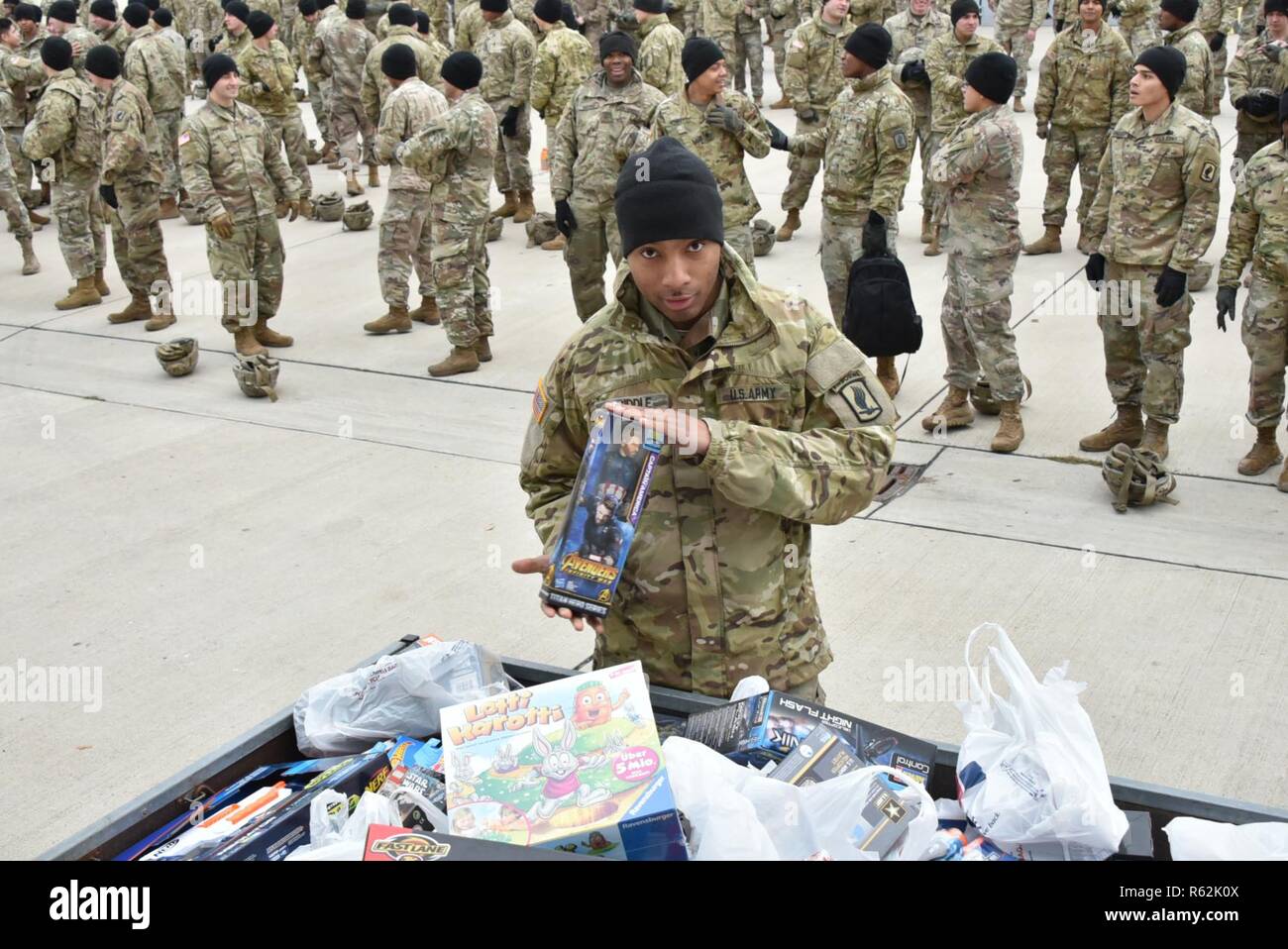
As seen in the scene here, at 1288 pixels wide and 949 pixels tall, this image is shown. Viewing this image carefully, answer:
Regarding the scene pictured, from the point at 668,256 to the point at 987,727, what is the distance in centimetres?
114

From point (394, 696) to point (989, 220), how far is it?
5120 millimetres

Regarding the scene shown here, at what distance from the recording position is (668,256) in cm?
264

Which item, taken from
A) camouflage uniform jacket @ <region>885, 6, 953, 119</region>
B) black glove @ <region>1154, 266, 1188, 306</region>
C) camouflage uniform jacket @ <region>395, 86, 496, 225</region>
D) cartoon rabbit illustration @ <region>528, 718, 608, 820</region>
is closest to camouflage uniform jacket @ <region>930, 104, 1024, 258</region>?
black glove @ <region>1154, 266, 1188, 306</region>

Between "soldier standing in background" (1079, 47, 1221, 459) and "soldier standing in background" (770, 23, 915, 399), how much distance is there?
129 centimetres

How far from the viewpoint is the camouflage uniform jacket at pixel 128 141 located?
32.0 feet

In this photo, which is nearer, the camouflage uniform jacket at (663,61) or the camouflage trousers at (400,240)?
the camouflage trousers at (400,240)

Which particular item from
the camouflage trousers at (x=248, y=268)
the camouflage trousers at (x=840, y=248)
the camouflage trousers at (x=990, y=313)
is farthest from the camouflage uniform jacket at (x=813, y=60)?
the camouflage trousers at (x=990, y=313)

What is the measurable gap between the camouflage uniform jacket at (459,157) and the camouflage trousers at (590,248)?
0.63 metres

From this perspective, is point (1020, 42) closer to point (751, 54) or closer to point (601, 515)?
point (751, 54)

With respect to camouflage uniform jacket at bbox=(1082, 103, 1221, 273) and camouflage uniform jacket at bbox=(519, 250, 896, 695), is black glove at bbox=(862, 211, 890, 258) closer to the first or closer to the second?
camouflage uniform jacket at bbox=(1082, 103, 1221, 273)

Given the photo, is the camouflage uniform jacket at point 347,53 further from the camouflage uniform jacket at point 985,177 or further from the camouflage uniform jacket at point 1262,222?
the camouflage uniform jacket at point 1262,222

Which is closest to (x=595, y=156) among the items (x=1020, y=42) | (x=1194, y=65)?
(x=1194, y=65)

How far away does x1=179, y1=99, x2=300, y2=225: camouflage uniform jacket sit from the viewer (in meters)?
8.97

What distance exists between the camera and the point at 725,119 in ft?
26.4
